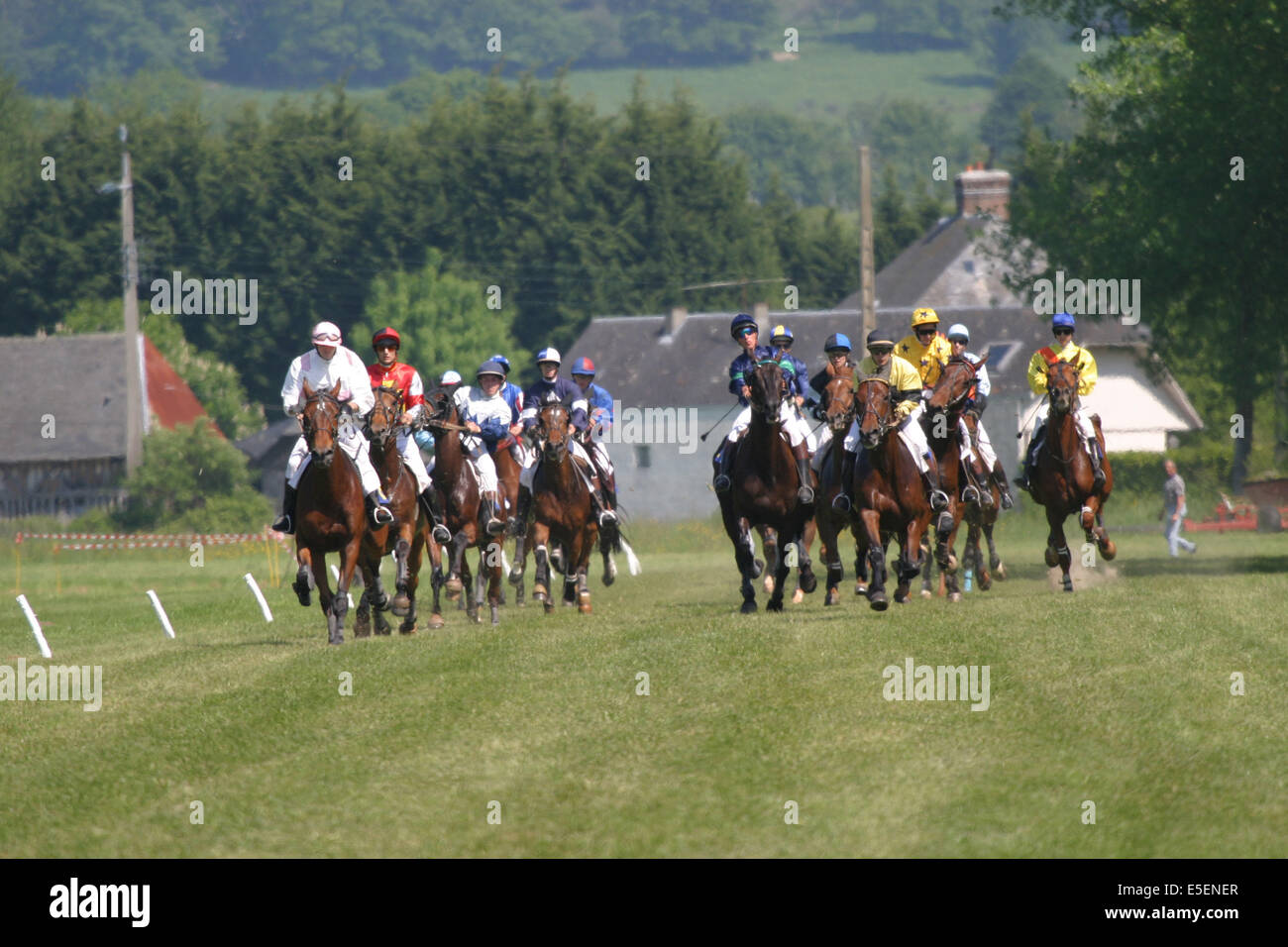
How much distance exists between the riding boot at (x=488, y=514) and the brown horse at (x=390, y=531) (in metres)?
1.37

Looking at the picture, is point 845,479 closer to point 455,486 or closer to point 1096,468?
point 1096,468

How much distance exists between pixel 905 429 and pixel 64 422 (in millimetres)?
56323

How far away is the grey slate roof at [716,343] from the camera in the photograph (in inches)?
2665

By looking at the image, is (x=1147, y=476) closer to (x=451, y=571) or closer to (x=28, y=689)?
(x=451, y=571)

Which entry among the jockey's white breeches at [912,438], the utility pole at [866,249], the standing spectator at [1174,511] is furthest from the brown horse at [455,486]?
the utility pole at [866,249]

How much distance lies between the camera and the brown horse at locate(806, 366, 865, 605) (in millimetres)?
18047

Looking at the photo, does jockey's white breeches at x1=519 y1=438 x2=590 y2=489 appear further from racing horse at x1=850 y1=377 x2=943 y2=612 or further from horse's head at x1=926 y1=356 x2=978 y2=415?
horse's head at x1=926 y1=356 x2=978 y2=415

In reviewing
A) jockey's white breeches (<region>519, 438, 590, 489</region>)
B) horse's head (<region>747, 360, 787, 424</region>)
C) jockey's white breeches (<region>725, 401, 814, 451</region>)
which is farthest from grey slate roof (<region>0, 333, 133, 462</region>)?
horse's head (<region>747, 360, 787, 424</region>)

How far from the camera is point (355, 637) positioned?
1889cm

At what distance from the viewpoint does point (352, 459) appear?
694 inches

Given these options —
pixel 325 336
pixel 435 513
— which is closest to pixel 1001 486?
pixel 435 513

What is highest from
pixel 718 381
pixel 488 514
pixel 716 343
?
pixel 716 343

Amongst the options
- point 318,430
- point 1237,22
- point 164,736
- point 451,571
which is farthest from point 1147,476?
point 164,736

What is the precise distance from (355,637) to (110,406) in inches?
2134
